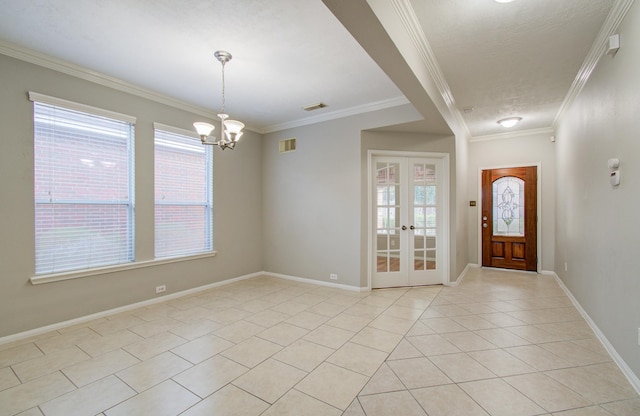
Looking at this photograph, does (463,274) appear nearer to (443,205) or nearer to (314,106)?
→ (443,205)

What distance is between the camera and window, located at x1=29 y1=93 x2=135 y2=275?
3.00 metres

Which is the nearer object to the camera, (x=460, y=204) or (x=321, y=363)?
(x=321, y=363)

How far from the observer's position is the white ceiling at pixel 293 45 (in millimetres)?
2229

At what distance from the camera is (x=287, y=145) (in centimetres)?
523

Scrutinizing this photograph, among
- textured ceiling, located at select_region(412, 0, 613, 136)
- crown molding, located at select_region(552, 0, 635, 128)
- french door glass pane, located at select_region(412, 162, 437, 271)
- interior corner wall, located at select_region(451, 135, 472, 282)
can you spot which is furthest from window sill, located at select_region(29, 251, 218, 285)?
crown molding, located at select_region(552, 0, 635, 128)

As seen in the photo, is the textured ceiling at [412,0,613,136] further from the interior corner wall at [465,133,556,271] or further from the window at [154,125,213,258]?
the window at [154,125,213,258]

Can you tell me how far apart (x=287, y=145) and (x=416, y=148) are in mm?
2255

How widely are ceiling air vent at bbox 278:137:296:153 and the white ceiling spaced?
1142 millimetres

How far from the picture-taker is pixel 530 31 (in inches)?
97.6

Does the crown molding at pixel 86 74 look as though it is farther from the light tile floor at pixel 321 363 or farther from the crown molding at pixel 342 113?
the light tile floor at pixel 321 363

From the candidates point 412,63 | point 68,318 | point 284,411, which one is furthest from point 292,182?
point 284,411

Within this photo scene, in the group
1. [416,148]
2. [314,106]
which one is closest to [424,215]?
[416,148]

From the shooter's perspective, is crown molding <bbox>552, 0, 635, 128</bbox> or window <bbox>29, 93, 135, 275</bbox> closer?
crown molding <bbox>552, 0, 635, 128</bbox>

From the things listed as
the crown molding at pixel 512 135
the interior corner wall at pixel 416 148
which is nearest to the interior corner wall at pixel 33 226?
the interior corner wall at pixel 416 148
